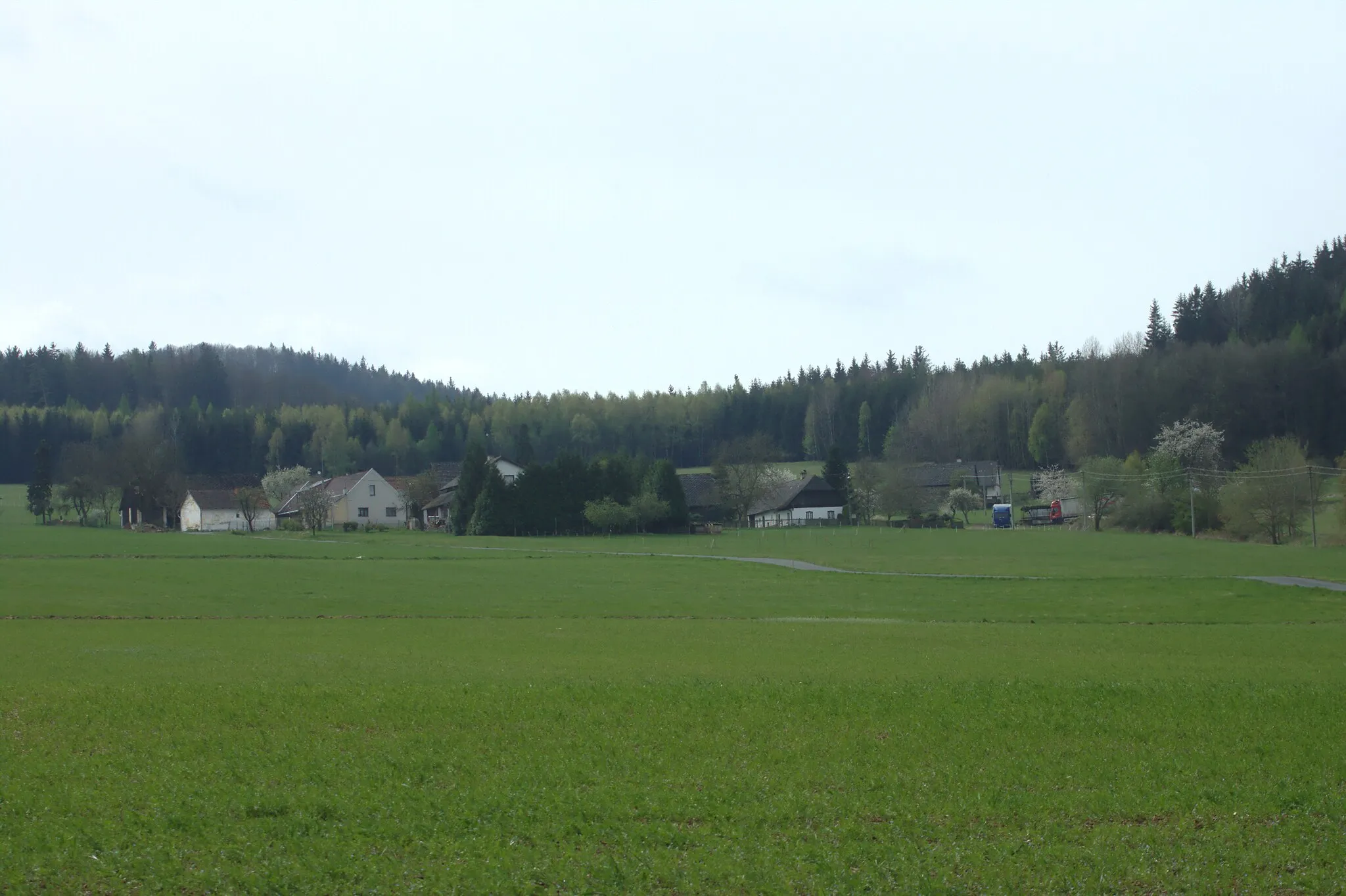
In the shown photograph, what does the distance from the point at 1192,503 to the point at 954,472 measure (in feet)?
212

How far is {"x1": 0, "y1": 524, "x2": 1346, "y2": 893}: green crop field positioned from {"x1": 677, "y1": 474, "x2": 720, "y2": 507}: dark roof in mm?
107884

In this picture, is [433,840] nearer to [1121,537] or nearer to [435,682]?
[435,682]

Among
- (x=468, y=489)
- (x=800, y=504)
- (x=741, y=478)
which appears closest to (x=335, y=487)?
(x=468, y=489)

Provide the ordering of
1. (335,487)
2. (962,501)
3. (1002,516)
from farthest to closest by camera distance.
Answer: (962,501) < (335,487) < (1002,516)

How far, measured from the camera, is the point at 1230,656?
22.4m

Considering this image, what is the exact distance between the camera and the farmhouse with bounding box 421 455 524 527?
13200cm

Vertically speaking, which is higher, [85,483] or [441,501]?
[85,483]

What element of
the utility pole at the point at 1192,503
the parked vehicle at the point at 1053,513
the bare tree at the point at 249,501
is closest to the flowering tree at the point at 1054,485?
the parked vehicle at the point at 1053,513

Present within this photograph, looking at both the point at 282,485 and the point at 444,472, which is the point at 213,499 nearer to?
the point at 282,485

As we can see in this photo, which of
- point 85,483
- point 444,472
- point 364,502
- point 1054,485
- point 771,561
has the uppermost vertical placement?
point 444,472

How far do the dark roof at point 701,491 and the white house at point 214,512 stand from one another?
51.5m

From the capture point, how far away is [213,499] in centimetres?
13275

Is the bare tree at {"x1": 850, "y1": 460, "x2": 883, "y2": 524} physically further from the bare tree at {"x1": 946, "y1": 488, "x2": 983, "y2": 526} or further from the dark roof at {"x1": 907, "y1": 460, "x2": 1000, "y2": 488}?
the dark roof at {"x1": 907, "y1": 460, "x2": 1000, "y2": 488}

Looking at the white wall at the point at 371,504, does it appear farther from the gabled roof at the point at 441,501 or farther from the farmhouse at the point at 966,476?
the farmhouse at the point at 966,476
